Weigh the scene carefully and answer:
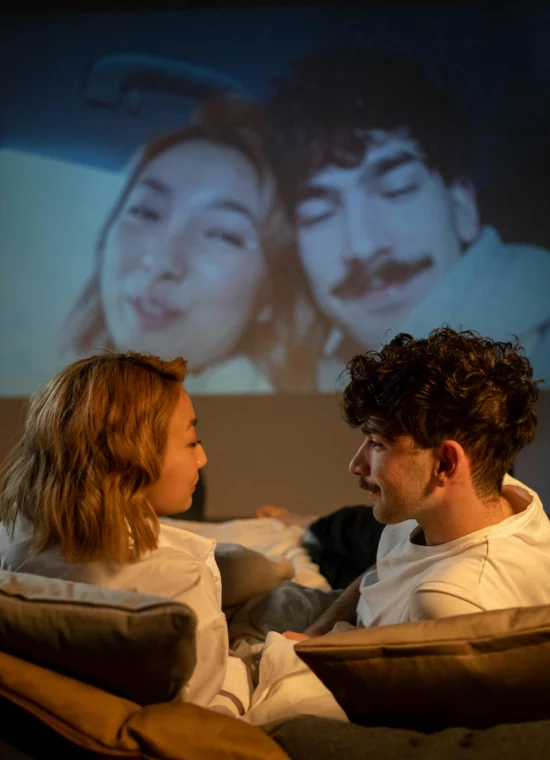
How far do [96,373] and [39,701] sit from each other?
1.99ft

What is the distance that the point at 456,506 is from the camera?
1374 millimetres

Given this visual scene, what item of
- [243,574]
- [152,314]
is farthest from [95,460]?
[152,314]

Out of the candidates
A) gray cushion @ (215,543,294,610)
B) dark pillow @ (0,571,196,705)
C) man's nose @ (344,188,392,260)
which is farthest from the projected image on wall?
dark pillow @ (0,571,196,705)

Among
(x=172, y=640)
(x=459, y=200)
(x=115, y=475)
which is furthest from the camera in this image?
(x=459, y=200)

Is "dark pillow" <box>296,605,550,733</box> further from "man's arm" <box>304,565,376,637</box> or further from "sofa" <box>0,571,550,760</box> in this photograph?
"man's arm" <box>304,565,376,637</box>

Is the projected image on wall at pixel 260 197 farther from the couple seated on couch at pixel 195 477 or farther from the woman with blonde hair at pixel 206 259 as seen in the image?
the couple seated on couch at pixel 195 477

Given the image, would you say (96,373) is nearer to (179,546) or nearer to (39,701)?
(179,546)

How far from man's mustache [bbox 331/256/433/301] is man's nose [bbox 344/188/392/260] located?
6cm

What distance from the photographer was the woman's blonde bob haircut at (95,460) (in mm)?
1287

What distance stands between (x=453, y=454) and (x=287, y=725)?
578 mm

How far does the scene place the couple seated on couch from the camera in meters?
1.27

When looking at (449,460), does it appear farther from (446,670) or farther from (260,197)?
(260,197)

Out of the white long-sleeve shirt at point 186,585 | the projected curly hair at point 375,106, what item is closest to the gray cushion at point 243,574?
the white long-sleeve shirt at point 186,585

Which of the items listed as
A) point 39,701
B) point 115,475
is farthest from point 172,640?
point 115,475
